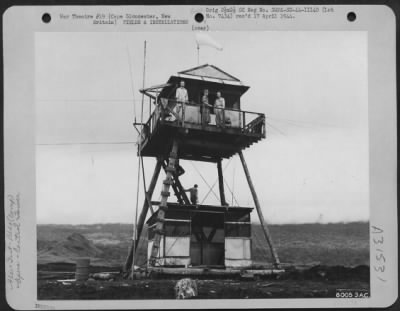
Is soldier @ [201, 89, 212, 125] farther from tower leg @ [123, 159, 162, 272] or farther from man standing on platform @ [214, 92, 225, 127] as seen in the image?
tower leg @ [123, 159, 162, 272]

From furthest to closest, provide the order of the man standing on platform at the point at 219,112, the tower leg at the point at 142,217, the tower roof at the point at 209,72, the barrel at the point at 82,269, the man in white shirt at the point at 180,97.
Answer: the man standing on platform at the point at 219,112, the man in white shirt at the point at 180,97, the tower leg at the point at 142,217, the tower roof at the point at 209,72, the barrel at the point at 82,269

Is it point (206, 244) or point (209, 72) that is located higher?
point (209, 72)

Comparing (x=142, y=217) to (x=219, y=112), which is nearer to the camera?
(x=142, y=217)

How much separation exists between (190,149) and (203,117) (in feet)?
1.38

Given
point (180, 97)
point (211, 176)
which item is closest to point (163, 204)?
point (211, 176)

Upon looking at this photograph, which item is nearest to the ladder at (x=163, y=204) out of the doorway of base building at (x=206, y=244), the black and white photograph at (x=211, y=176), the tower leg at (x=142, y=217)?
the tower leg at (x=142, y=217)

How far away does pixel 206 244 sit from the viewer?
1002 centimetres

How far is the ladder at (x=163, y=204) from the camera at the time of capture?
A: 27.1 feet

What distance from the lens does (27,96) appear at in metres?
7.38

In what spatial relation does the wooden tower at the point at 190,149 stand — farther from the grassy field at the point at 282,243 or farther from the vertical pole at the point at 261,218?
the grassy field at the point at 282,243

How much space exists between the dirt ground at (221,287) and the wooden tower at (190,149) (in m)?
0.40

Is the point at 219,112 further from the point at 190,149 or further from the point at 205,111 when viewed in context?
the point at 190,149

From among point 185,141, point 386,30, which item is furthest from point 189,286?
point 386,30

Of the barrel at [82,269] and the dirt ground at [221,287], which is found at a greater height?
the barrel at [82,269]
